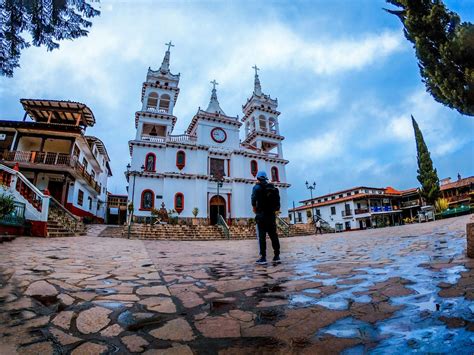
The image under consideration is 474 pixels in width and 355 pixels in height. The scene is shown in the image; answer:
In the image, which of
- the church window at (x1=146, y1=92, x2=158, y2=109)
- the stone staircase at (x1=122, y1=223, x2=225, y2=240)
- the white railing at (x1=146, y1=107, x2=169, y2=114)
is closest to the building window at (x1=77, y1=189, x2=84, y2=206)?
the stone staircase at (x1=122, y1=223, x2=225, y2=240)

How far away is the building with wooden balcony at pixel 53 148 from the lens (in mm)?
18094

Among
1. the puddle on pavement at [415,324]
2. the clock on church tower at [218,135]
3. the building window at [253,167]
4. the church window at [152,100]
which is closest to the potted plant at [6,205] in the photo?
the puddle on pavement at [415,324]

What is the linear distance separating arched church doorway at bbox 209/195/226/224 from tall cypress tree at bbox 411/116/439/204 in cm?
2422

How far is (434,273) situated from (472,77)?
3.90 m

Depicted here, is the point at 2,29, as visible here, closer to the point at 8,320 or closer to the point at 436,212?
the point at 8,320

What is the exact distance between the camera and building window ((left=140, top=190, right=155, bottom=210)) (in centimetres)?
2244

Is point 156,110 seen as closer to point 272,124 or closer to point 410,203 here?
point 272,124

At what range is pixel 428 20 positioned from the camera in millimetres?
4688

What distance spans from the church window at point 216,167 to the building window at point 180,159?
2.90m

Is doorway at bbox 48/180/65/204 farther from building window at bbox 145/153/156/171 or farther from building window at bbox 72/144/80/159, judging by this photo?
building window at bbox 145/153/156/171

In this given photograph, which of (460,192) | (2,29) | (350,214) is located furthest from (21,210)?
(460,192)

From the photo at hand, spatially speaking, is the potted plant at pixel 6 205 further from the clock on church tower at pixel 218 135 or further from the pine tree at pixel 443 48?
the clock on church tower at pixel 218 135

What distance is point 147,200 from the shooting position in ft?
74.8

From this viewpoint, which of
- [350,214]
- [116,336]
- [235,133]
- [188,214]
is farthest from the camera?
[350,214]
